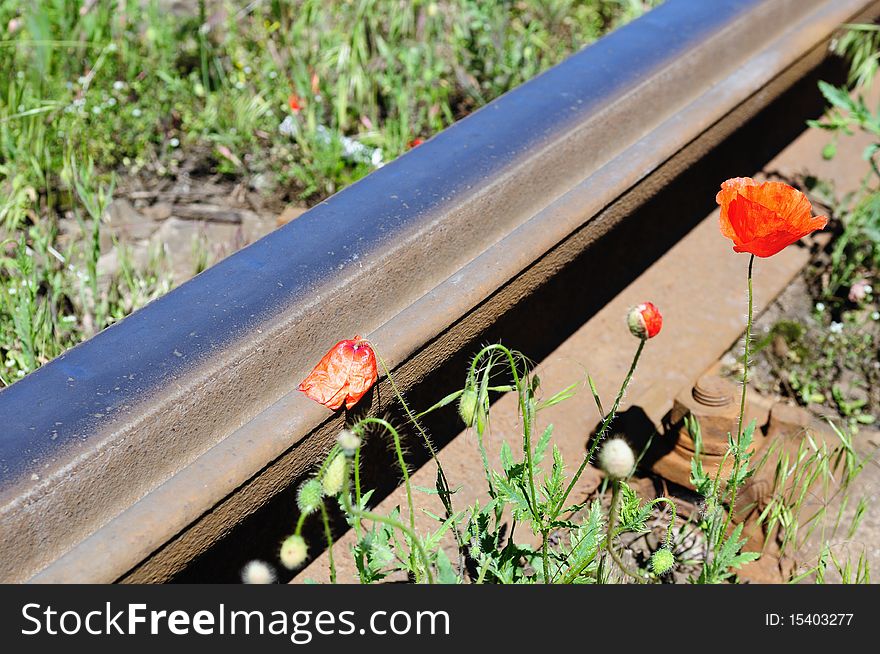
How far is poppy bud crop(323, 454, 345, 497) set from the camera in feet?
4.43

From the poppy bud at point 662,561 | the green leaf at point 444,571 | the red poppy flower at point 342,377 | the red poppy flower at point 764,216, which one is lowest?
the green leaf at point 444,571

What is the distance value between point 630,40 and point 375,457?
1.33 metres

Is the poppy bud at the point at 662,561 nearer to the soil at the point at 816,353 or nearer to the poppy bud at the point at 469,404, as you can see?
the poppy bud at the point at 469,404

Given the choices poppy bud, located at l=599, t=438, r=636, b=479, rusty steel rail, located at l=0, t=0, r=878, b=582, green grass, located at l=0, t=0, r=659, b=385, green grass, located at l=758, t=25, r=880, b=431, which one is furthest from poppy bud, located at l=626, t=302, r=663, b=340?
green grass, located at l=0, t=0, r=659, b=385

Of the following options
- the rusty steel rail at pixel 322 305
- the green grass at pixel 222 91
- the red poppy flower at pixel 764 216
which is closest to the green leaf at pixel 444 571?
the rusty steel rail at pixel 322 305

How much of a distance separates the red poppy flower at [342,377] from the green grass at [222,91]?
1.06 meters

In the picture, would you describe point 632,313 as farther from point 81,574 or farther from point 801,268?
point 801,268

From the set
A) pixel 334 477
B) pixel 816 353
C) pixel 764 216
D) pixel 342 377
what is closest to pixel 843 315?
pixel 816 353

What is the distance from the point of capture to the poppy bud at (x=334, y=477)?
4.43 feet

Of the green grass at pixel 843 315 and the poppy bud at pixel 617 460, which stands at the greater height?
the poppy bud at pixel 617 460

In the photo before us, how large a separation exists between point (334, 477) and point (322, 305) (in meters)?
0.44

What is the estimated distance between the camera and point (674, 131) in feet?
7.75

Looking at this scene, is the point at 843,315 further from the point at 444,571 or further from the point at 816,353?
the point at 444,571

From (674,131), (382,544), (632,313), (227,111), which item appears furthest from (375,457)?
(227,111)
